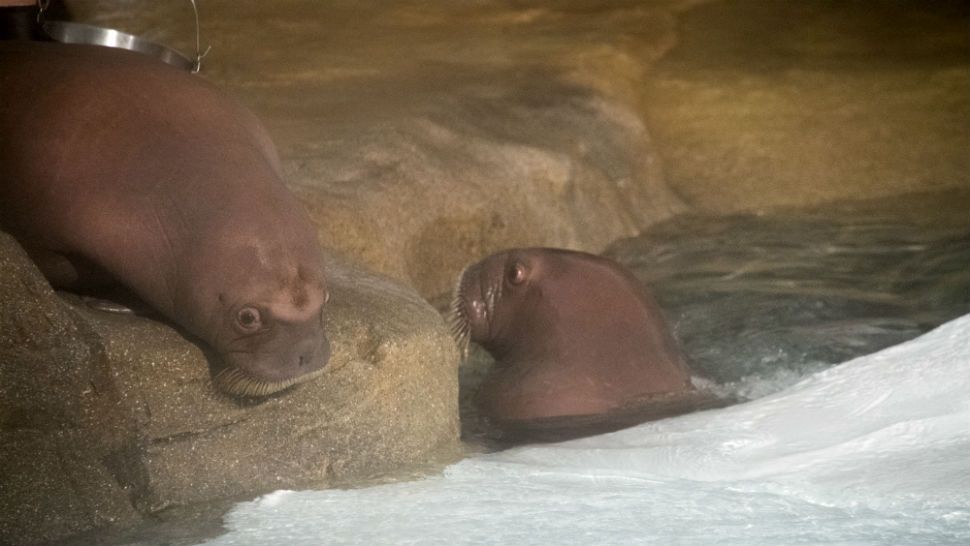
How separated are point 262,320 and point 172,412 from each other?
389 millimetres

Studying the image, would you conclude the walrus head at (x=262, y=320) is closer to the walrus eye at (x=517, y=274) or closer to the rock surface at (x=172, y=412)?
the rock surface at (x=172, y=412)

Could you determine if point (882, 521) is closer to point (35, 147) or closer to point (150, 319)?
point (150, 319)

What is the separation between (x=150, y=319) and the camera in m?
4.54

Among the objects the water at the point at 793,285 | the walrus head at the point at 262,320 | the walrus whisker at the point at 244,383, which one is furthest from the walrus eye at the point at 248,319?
the water at the point at 793,285

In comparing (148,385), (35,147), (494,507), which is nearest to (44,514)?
(148,385)

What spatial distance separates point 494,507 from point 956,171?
6494mm

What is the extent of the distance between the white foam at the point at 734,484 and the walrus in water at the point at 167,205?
551 millimetres

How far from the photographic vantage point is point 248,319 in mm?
4297

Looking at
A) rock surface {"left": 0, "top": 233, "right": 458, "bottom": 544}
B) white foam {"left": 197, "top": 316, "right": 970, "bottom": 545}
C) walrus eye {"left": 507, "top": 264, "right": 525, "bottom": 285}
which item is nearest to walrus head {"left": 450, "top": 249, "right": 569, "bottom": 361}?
walrus eye {"left": 507, "top": 264, "right": 525, "bottom": 285}

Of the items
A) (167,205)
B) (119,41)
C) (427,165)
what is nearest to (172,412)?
(167,205)

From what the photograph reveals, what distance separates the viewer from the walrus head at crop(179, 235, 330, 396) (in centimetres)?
429

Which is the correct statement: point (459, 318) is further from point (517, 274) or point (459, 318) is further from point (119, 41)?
point (119, 41)

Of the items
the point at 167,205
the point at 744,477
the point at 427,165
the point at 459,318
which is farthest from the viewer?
the point at 427,165

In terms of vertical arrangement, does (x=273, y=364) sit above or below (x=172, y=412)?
above
